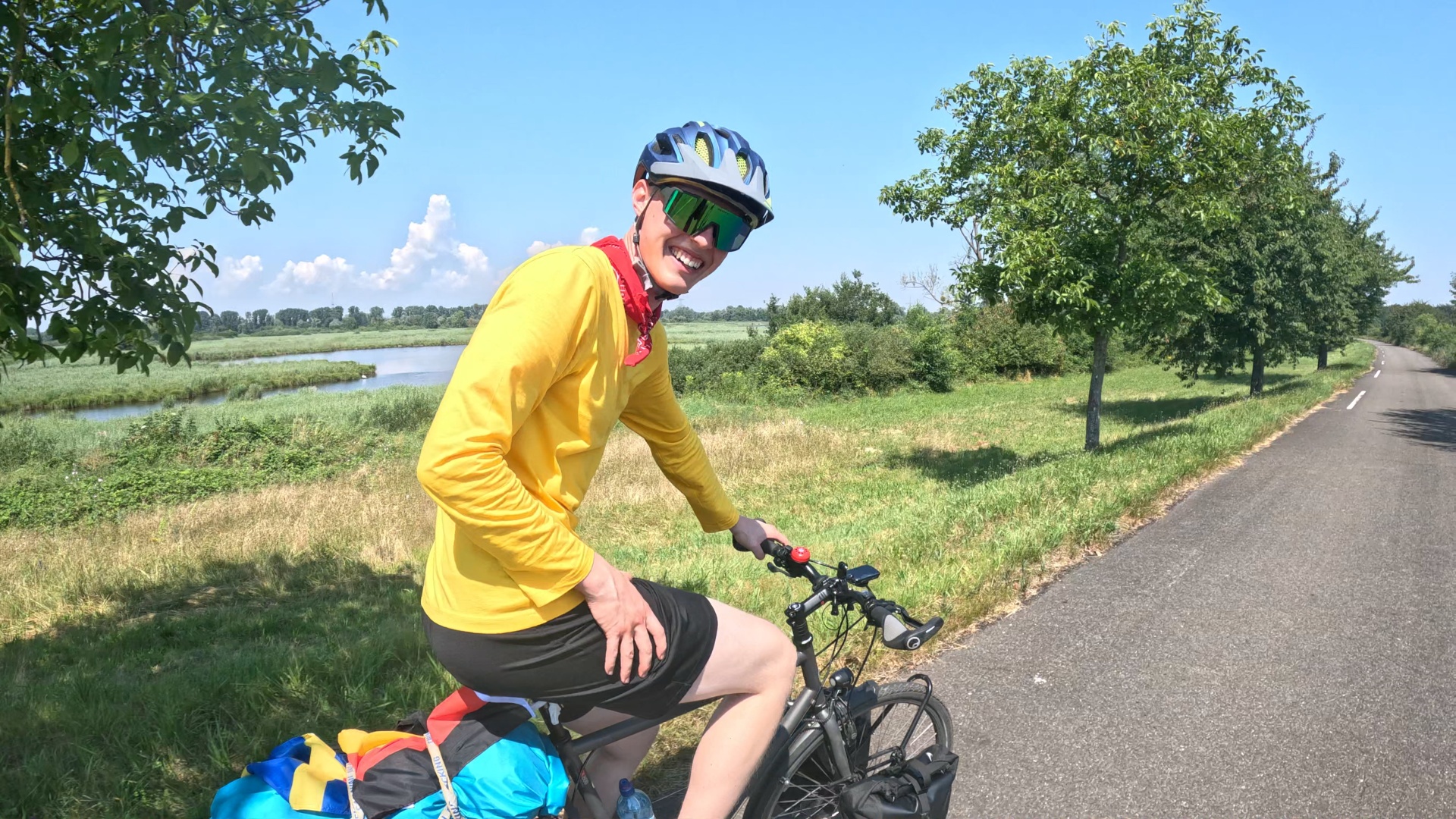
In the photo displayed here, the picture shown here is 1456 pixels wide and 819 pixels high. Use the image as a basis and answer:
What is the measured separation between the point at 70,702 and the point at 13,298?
6.30 feet

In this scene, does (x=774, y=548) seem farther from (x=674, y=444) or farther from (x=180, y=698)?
(x=180, y=698)

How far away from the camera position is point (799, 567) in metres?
2.51

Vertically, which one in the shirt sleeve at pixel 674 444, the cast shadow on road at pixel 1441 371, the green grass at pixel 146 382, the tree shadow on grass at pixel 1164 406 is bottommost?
the green grass at pixel 146 382

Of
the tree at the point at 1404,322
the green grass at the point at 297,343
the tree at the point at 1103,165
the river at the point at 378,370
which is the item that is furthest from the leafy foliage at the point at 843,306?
the tree at the point at 1404,322

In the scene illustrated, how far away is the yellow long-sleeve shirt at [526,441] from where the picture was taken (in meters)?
1.57

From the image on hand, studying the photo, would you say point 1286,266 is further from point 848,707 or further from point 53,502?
point 53,502

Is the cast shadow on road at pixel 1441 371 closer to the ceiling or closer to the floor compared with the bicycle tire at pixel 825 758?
closer to the ceiling

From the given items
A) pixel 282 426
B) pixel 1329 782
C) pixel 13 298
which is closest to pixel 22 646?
pixel 13 298

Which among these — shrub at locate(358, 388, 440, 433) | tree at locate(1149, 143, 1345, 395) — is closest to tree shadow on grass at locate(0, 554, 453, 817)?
shrub at locate(358, 388, 440, 433)

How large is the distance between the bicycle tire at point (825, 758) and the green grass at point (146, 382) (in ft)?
153

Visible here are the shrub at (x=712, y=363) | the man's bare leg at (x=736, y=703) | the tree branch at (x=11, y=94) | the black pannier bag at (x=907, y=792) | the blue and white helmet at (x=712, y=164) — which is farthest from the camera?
the shrub at (x=712, y=363)

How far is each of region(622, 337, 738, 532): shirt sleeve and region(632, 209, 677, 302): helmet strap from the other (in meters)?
0.35

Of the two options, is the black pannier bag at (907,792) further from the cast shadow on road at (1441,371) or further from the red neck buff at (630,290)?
the cast shadow on road at (1441,371)

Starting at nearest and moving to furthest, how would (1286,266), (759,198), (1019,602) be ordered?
(759,198), (1019,602), (1286,266)
